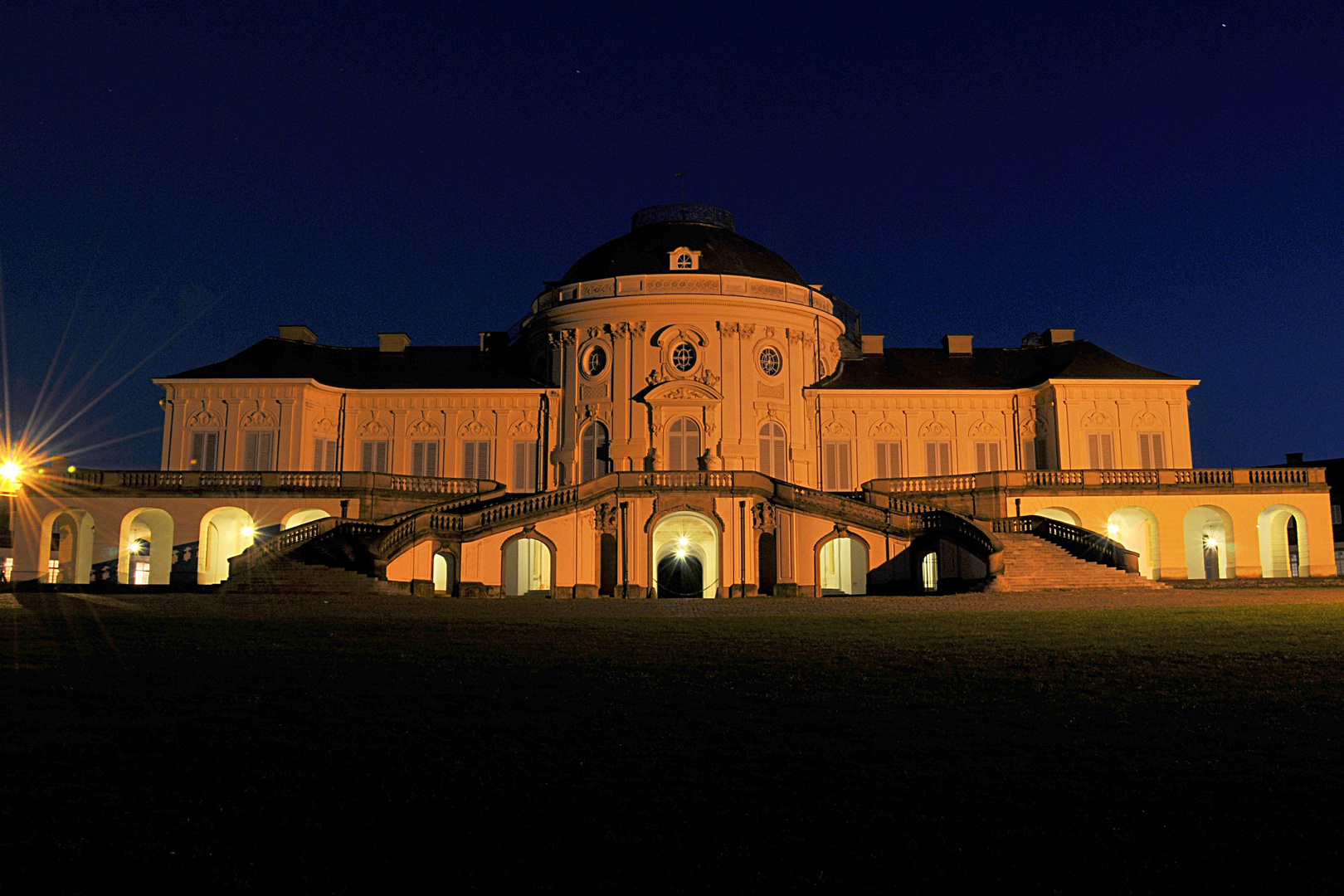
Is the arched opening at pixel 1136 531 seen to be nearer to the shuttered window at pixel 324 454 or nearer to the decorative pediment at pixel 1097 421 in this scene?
the decorative pediment at pixel 1097 421

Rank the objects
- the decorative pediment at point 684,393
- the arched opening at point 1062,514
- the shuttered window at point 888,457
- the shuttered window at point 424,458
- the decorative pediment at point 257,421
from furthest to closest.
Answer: the shuttered window at point 424,458, the shuttered window at point 888,457, the decorative pediment at point 257,421, the decorative pediment at point 684,393, the arched opening at point 1062,514

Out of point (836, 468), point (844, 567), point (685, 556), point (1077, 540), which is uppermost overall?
point (836, 468)

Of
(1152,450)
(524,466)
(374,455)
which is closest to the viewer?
(1152,450)

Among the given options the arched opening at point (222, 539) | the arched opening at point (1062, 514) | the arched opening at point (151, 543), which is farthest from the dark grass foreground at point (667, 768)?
the arched opening at point (151, 543)

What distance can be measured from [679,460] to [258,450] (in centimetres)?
1725

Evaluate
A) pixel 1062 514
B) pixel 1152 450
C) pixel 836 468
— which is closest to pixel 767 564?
pixel 836 468

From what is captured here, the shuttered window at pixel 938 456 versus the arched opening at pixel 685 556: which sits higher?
the shuttered window at pixel 938 456

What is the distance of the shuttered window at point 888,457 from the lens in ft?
158

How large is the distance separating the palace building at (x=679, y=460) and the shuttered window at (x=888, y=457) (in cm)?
10

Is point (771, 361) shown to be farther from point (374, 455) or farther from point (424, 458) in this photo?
point (374, 455)

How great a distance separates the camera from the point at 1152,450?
47.5 m

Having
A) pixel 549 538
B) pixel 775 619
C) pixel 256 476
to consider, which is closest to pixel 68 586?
pixel 256 476

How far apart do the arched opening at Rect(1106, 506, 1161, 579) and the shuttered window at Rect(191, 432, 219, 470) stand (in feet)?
117

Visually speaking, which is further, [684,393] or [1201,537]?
[1201,537]
